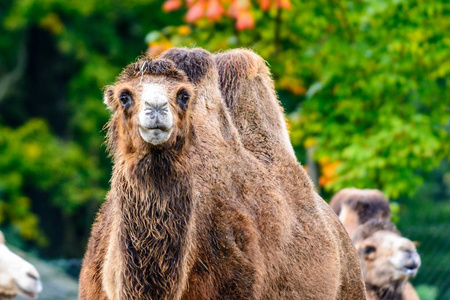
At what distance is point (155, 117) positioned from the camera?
3568mm

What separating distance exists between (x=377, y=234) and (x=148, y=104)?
139 inches

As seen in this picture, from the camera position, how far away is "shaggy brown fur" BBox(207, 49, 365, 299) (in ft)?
15.7

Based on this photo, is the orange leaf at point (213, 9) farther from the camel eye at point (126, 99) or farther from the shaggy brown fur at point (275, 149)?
the camel eye at point (126, 99)

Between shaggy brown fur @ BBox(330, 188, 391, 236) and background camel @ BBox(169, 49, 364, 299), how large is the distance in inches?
60.0

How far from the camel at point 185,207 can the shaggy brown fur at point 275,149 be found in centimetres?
13

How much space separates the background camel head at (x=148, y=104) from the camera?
142 inches

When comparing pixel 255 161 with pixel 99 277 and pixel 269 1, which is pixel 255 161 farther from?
pixel 269 1

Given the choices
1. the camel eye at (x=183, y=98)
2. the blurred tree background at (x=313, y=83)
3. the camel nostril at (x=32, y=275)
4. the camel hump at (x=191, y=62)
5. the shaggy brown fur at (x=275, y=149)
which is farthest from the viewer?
the blurred tree background at (x=313, y=83)

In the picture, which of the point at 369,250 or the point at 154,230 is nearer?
the point at 154,230

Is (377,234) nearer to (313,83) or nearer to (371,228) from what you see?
(371,228)

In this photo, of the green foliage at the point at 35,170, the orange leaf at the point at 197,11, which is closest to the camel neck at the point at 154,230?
the orange leaf at the point at 197,11

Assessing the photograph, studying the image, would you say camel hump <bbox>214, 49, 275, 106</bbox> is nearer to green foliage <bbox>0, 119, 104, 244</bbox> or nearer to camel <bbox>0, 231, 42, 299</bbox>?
camel <bbox>0, 231, 42, 299</bbox>

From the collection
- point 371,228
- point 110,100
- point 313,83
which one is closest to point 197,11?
point 313,83

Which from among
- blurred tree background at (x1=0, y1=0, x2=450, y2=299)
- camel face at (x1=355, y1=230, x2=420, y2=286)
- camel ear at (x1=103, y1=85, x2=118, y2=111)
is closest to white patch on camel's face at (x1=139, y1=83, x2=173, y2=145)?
camel ear at (x1=103, y1=85, x2=118, y2=111)
